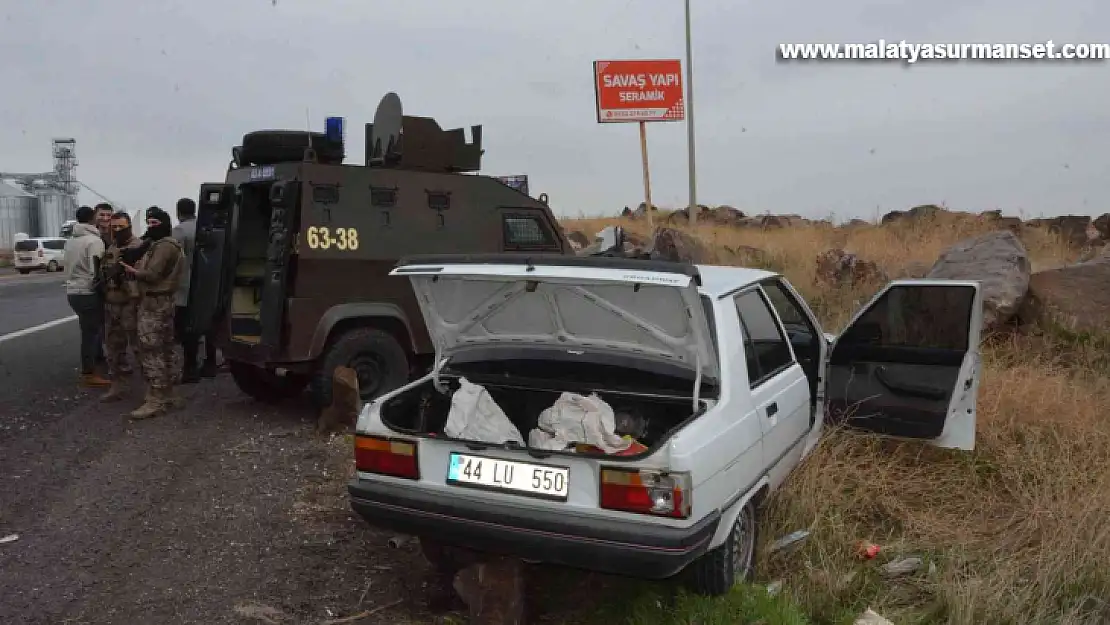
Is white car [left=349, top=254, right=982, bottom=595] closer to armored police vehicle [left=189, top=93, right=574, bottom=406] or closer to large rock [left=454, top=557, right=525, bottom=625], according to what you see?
large rock [left=454, top=557, right=525, bottom=625]

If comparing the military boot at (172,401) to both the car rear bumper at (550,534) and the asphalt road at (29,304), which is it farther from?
the asphalt road at (29,304)

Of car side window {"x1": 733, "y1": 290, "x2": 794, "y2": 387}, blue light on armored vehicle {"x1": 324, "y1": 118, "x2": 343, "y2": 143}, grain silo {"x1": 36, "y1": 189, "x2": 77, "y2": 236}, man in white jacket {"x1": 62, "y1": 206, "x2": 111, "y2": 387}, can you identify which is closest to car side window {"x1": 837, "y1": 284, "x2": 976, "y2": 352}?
car side window {"x1": 733, "y1": 290, "x2": 794, "y2": 387}

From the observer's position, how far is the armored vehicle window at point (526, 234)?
787cm

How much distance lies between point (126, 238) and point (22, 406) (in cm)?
173

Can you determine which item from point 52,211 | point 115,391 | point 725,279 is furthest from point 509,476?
point 52,211

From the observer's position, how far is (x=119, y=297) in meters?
7.54

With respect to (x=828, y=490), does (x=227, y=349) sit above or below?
above

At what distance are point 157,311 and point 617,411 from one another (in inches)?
182

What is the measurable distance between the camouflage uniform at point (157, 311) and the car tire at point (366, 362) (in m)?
1.35

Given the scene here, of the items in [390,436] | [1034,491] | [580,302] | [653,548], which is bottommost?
[1034,491]

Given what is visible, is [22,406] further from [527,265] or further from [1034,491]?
[1034,491]

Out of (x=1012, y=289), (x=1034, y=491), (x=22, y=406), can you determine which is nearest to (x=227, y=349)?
(x=22, y=406)

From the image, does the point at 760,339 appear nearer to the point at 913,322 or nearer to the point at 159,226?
the point at 913,322

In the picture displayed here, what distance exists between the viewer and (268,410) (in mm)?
7586
